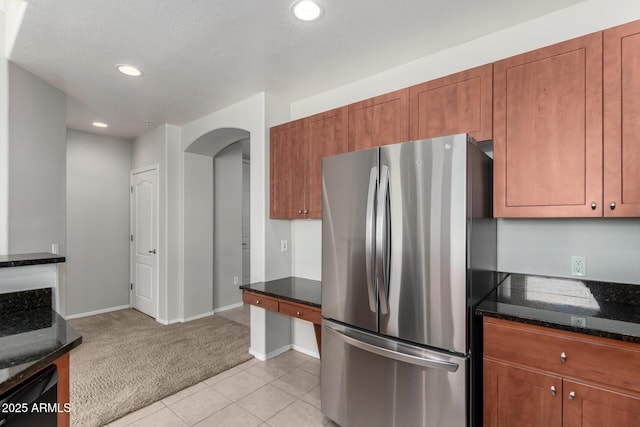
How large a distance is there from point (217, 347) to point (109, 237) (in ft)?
8.82

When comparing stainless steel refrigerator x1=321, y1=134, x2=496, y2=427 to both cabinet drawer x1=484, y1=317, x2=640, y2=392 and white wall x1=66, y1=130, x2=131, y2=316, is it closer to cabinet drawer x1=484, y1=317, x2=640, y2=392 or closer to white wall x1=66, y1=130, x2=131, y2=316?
cabinet drawer x1=484, y1=317, x2=640, y2=392

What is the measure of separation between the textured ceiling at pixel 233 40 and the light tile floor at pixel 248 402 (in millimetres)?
2628

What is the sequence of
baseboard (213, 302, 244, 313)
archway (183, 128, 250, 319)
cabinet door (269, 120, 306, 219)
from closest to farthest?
cabinet door (269, 120, 306, 219)
archway (183, 128, 250, 319)
baseboard (213, 302, 244, 313)

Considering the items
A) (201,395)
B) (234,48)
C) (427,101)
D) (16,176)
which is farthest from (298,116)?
(201,395)

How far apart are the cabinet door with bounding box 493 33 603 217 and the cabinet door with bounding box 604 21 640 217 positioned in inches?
1.3

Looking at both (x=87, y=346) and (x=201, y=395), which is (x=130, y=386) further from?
(x=87, y=346)

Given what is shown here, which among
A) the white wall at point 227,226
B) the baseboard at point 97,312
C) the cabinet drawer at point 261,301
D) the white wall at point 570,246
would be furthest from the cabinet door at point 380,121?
the baseboard at point 97,312

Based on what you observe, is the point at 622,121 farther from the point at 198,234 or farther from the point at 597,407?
the point at 198,234

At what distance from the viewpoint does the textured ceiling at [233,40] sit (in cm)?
186

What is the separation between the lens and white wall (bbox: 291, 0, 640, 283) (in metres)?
1.75

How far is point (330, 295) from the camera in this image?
2062 millimetres

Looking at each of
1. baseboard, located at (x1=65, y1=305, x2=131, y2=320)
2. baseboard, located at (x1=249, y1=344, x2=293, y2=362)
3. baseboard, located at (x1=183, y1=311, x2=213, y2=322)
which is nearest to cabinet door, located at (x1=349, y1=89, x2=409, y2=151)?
baseboard, located at (x1=249, y1=344, x2=293, y2=362)

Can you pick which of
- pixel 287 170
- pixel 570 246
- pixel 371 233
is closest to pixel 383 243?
pixel 371 233

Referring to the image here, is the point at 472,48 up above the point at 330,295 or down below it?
above
